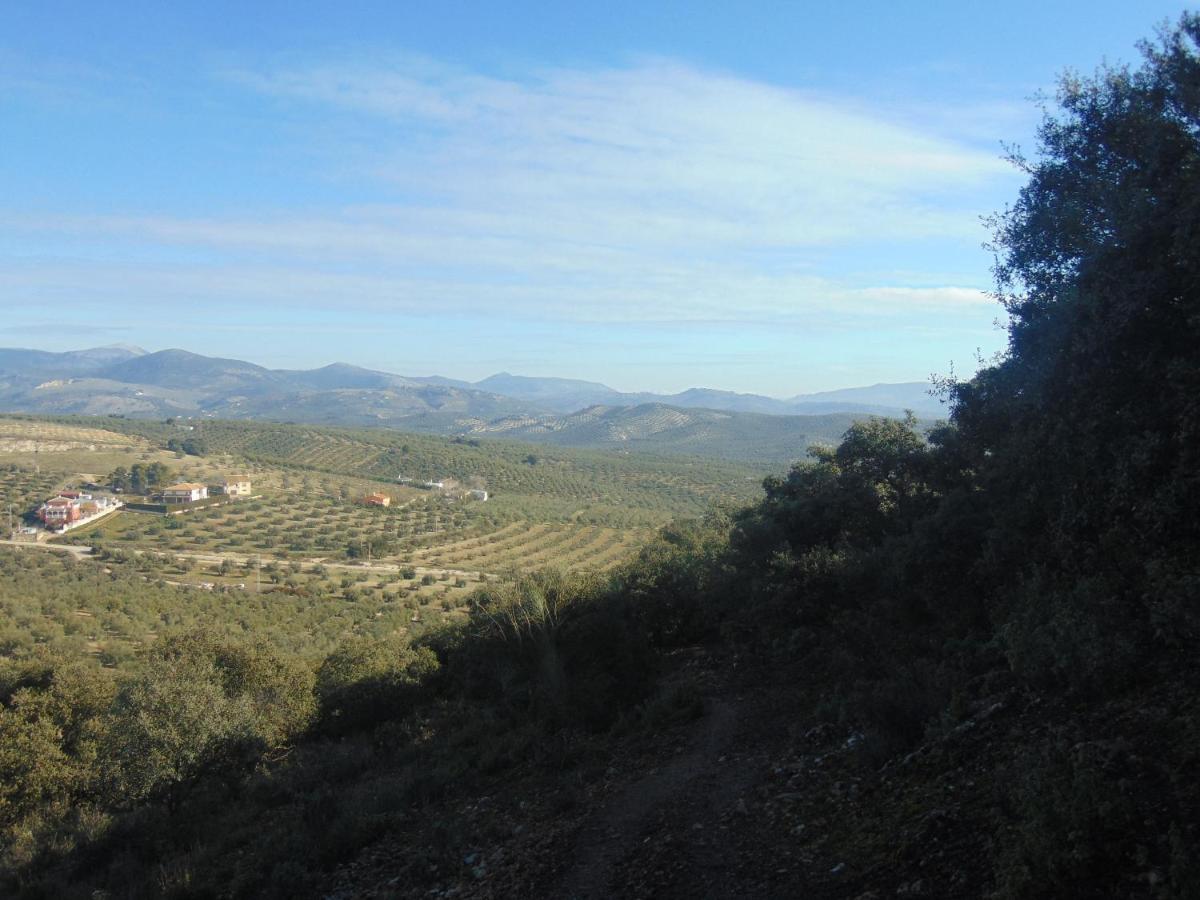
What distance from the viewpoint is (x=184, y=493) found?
59750 mm

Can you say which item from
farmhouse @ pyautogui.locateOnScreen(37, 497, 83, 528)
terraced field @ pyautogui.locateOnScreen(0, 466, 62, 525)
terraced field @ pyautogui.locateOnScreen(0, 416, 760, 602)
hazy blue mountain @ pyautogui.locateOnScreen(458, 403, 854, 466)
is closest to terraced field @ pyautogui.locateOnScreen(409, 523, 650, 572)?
terraced field @ pyautogui.locateOnScreen(0, 416, 760, 602)

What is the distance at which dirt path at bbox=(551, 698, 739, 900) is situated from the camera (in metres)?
5.68

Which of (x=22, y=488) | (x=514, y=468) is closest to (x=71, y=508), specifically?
(x=22, y=488)

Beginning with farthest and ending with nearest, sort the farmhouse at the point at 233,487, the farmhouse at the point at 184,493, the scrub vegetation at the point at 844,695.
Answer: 1. the farmhouse at the point at 233,487
2. the farmhouse at the point at 184,493
3. the scrub vegetation at the point at 844,695

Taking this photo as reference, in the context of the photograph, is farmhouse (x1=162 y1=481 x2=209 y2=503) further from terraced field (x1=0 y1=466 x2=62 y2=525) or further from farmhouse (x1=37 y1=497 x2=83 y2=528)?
farmhouse (x1=37 y1=497 x2=83 y2=528)

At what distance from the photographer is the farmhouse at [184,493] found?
59.2 m

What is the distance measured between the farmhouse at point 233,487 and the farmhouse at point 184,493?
1.29 m

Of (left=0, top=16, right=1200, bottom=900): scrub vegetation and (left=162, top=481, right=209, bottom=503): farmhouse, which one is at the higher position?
(left=0, top=16, right=1200, bottom=900): scrub vegetation

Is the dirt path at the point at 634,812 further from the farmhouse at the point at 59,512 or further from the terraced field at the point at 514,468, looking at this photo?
the terraced field at the point at 514,468

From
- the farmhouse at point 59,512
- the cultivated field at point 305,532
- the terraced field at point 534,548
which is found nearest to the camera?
the cultivated field at point 305,532

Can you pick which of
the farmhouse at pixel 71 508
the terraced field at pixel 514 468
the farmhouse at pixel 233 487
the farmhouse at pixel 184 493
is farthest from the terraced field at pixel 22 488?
the terraced field at pixel 514 468

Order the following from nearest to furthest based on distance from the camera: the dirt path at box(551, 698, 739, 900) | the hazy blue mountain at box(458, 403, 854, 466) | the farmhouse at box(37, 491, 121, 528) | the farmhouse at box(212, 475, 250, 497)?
the dirt path at box(551, 698, 739, 900) → the farmhouse at box(37, 491, 121, 528) → the farmhouse at box(212, 475, 250, 497) → the hazy blue mountain at box(458, 403, 854, 466)

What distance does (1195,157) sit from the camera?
20.5ft

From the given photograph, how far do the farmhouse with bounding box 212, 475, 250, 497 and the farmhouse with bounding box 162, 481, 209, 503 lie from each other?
1295mm
